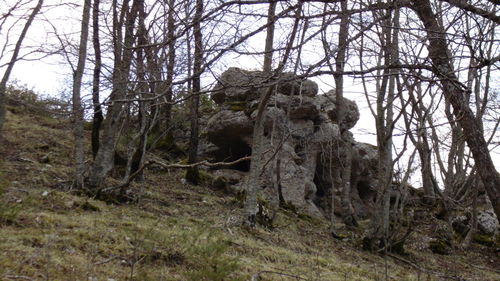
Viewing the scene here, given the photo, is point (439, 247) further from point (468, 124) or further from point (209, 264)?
point (209, 264)

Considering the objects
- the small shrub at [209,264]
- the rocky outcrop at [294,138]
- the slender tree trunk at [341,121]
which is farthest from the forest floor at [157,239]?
the rocky outcrop at [294,138]

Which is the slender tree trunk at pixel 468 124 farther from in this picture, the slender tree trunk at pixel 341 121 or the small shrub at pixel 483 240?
the small shrub at pixel 483 240

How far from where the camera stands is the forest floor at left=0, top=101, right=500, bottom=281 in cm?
432

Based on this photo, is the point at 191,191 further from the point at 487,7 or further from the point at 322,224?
the point at 487,7

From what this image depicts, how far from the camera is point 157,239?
17.0ft

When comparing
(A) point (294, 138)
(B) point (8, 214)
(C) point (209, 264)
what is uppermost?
(A) point (294, 138)

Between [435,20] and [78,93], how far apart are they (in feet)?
19.2

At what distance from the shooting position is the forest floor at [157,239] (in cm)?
432

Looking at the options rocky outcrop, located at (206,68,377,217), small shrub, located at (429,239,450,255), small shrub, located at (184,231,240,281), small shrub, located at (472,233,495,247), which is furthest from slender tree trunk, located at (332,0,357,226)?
small shrub, located at (472,233,495,247)

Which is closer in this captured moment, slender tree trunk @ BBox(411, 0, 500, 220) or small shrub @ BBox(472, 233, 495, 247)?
slender tree trunk @ BBox(411, 0, 500, 220)

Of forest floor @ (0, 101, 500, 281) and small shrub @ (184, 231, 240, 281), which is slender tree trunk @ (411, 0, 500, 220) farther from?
small shrub @ (184, 231, 240, 281)

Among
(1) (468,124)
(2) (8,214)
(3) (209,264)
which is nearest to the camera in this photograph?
(3) (209,264)

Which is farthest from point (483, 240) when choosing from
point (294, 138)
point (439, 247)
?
point (294, 138)

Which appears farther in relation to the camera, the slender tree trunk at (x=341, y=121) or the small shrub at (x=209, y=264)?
the slender tree trunk at (x=341, y=121)
